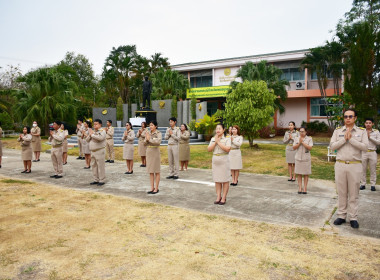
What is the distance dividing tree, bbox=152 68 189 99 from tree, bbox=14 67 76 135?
338 inches

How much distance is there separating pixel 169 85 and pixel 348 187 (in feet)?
87.4

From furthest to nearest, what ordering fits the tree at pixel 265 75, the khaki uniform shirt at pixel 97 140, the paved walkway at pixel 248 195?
1. the tree at pixel 265 75
2. the khaki uniform shirt at pixel 97 140
3. the paved walkway at pixel 248 195

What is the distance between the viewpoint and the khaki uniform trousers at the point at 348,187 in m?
4.82

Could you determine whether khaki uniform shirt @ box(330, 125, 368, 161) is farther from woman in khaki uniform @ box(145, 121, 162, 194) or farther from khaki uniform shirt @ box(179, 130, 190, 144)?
khaki uniform shirt @ box(179, 130, 190, 144)

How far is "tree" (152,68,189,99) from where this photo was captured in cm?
3027

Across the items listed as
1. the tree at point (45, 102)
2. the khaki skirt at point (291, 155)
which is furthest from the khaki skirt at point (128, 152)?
the tree at point (45, 102)

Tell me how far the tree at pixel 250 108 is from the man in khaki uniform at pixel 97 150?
27.7 feet

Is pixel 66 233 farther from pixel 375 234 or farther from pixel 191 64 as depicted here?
pixel 191 64

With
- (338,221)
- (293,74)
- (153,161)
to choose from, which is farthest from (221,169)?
(293,74)

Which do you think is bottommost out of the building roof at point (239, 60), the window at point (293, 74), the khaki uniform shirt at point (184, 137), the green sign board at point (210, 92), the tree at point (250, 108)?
the khaki uniform shirt at point (184, 137)

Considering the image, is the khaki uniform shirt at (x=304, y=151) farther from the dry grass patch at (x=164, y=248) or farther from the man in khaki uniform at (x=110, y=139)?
the man in khaki uniform at (x=110, y=139)

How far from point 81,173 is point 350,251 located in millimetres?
8275

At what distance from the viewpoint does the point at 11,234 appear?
4395mm

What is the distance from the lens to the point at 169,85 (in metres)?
30.4
